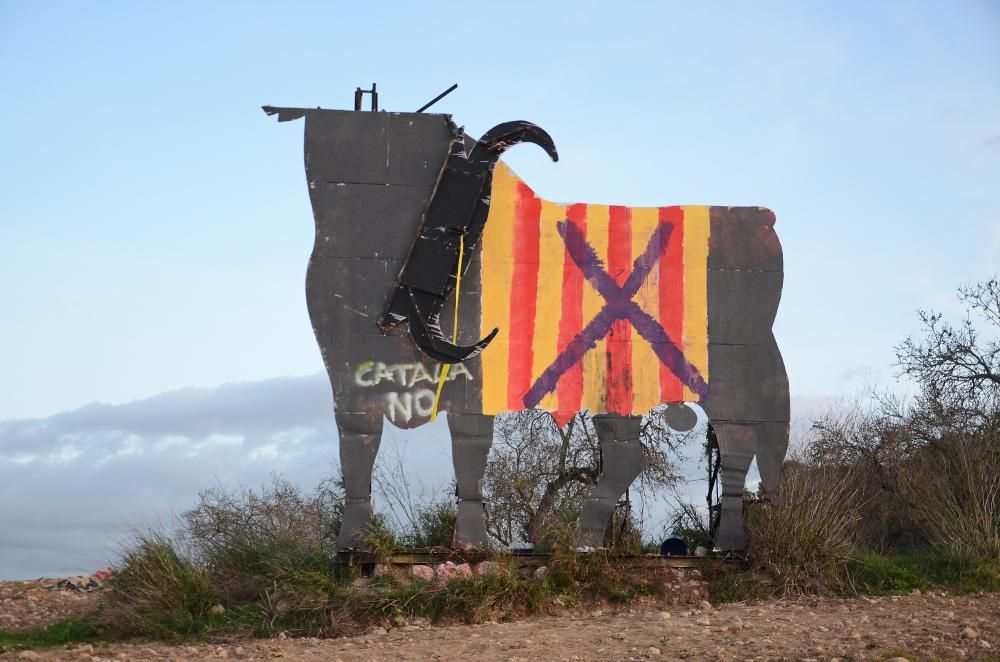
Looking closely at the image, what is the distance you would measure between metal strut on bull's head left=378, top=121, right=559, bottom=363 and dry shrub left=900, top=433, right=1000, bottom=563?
547 centimetres

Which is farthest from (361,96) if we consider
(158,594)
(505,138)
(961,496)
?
(961,496)

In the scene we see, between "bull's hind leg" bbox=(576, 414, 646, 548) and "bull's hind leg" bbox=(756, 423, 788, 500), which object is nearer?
"bull's hind leg" bbox=(576, 414, 646, 548)

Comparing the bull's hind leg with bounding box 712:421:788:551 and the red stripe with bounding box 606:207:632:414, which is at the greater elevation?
the red stripe with bounding box 606:207:632:414

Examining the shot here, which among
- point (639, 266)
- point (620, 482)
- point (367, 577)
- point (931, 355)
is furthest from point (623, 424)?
point (931, 355)

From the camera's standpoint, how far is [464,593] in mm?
11906

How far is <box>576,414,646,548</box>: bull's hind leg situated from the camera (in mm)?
12805

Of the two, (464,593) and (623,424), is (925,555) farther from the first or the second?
(464,593)

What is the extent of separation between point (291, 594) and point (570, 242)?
4607 millimetres

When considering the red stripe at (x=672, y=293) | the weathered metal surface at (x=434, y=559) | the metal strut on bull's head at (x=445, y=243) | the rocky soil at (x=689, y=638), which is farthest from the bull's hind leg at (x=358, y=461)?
the red stripe at (x=672, y=293)

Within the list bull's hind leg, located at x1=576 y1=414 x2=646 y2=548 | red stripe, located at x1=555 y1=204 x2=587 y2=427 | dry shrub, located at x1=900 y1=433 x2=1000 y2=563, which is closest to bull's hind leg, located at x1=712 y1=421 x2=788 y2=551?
bull's hind leg, located at x1=576 y1=414 x2=646 y2=548

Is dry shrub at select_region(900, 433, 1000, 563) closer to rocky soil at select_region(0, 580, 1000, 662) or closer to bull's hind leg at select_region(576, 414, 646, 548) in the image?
rocky soil at select_region(0, 580, 1000, 662)

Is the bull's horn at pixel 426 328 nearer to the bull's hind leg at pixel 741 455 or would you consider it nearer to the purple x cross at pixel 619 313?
the purple x cross at pixel 619 313

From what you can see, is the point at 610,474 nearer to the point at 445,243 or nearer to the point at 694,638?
the point at 694,638

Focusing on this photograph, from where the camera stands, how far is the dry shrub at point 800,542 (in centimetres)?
1260
